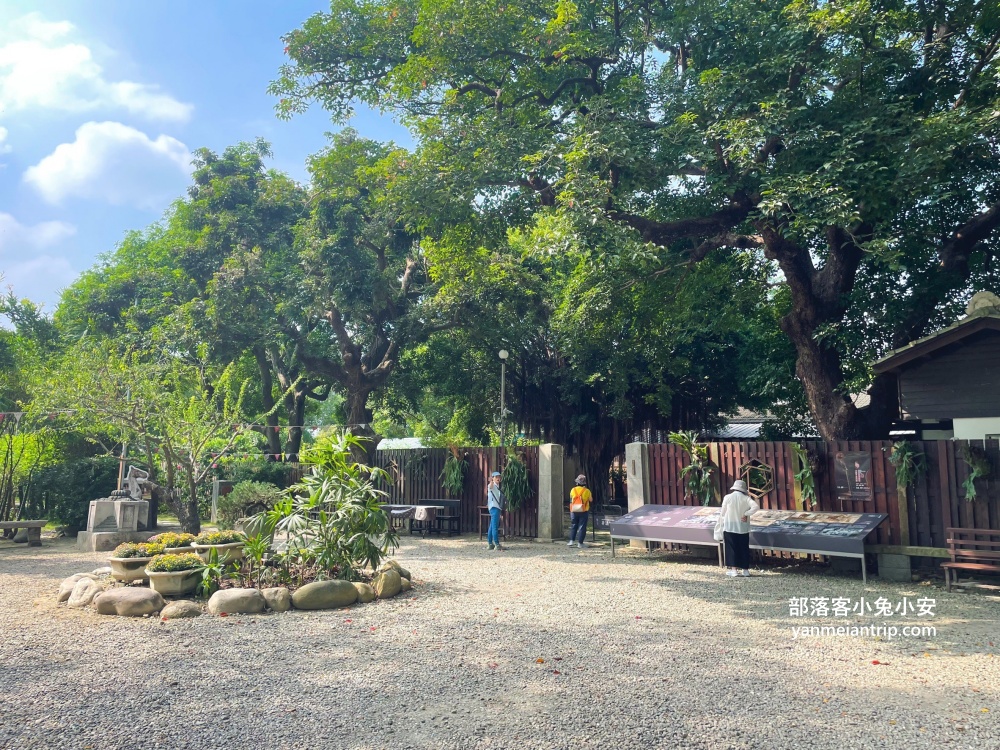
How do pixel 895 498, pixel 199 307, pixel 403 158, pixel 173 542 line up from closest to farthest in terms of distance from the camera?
pixel 173 542
pixel 895 498
pixel 403 158
pixel 199 307

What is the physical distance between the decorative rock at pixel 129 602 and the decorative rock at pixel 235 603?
2.07 feet

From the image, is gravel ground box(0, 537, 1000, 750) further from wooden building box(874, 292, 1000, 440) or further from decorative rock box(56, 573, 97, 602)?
wooden building box(874, 292, 1000, 440)

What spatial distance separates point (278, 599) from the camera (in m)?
8.44

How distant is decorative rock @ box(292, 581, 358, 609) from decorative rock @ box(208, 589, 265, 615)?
1.45 ft

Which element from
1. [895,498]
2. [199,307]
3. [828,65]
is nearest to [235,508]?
[199,307]

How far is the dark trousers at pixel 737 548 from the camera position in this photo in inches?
437

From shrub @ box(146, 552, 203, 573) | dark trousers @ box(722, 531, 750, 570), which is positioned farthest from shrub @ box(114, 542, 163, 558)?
dark trousers @ box(722, 531, 750, 570)

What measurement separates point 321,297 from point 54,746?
17.1 metres

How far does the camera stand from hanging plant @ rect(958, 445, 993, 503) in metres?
9.89

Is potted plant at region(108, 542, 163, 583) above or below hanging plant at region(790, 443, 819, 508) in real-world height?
below

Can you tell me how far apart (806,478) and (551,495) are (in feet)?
20.1

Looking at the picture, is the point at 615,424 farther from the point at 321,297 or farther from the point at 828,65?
the point at 828,65

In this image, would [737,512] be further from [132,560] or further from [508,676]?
[132,560]

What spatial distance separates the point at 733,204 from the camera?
13898mm
